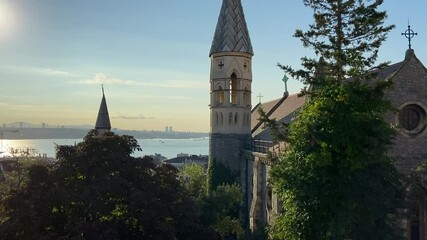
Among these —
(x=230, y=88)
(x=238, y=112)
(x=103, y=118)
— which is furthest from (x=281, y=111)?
(x=103, y=118)

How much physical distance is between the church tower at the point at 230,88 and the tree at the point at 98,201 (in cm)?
2008

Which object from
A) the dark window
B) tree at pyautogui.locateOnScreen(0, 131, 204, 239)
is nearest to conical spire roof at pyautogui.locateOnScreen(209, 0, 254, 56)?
the dark window

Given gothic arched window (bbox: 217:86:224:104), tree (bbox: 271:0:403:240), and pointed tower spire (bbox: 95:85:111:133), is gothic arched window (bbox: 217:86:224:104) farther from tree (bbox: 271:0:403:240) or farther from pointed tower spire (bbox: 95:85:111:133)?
tree (bbox: 271:0:403:240)

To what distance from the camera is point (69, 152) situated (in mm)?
18375

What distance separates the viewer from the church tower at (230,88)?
129ft

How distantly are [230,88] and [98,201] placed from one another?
84.3ft

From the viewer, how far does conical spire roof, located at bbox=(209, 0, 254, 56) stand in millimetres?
40031

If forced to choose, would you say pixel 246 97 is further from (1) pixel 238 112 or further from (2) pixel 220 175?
(2) pixel 220 175

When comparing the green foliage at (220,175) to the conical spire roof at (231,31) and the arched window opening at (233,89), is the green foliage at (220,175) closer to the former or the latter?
the arched window opening at (233,89)

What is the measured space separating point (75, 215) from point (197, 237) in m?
5.44

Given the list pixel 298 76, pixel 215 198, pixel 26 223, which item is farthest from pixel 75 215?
pixel 215 198

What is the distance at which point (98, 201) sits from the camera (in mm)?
16562

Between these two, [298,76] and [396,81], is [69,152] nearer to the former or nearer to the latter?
[298,76]

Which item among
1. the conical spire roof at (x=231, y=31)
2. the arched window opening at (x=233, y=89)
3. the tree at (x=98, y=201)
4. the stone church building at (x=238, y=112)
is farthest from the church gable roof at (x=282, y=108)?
the tree at (x=98, y=201)
